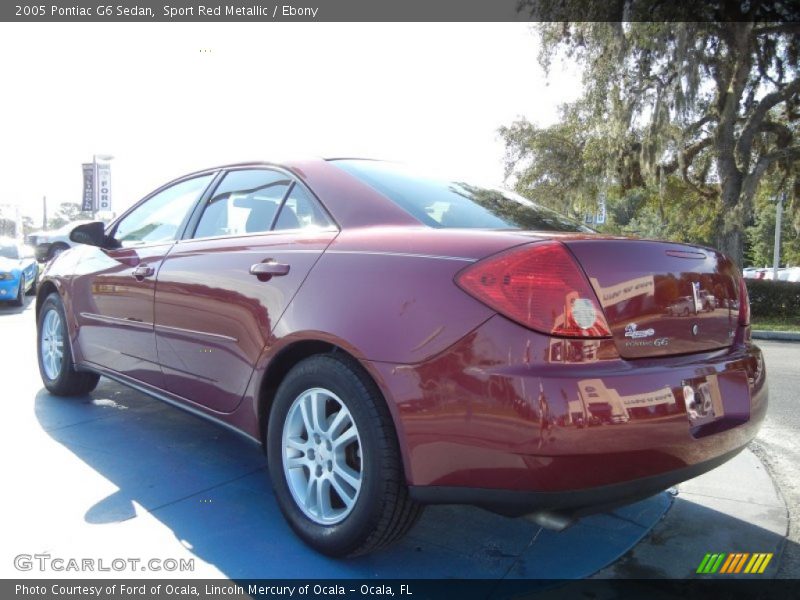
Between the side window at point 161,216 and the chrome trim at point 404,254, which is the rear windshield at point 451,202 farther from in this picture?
the side window at point 161,216

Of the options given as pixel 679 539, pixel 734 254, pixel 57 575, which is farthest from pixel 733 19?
pixel 57 575

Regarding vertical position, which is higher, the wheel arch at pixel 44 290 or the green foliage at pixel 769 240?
the wheel arch at pixel 44 290

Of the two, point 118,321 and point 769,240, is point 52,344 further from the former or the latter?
point 769,240

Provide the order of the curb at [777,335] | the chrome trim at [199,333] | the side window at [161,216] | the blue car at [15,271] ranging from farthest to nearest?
the curb at [777,335]
the blue car at [15,271]
the side window at [161,216]
the chrome trim at [199,333]

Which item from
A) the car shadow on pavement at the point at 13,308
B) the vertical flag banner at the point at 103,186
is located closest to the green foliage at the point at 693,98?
the car shadow on pavement at the point at 13,308

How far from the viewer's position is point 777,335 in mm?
11828

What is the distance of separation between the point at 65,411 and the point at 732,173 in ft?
56.4

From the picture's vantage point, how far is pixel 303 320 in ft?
7.70

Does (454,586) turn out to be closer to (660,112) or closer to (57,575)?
(57,575)

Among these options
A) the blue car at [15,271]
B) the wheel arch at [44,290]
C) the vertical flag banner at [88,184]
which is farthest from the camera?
the vertical flag banner at [88,184]

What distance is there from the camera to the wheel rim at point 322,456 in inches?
89.8

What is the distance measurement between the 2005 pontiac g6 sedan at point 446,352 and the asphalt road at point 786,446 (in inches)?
26.5

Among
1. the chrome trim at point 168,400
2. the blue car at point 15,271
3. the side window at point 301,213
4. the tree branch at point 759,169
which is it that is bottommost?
the blue car at point 15,271

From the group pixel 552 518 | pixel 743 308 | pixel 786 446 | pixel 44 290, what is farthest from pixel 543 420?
pixel 44 290
